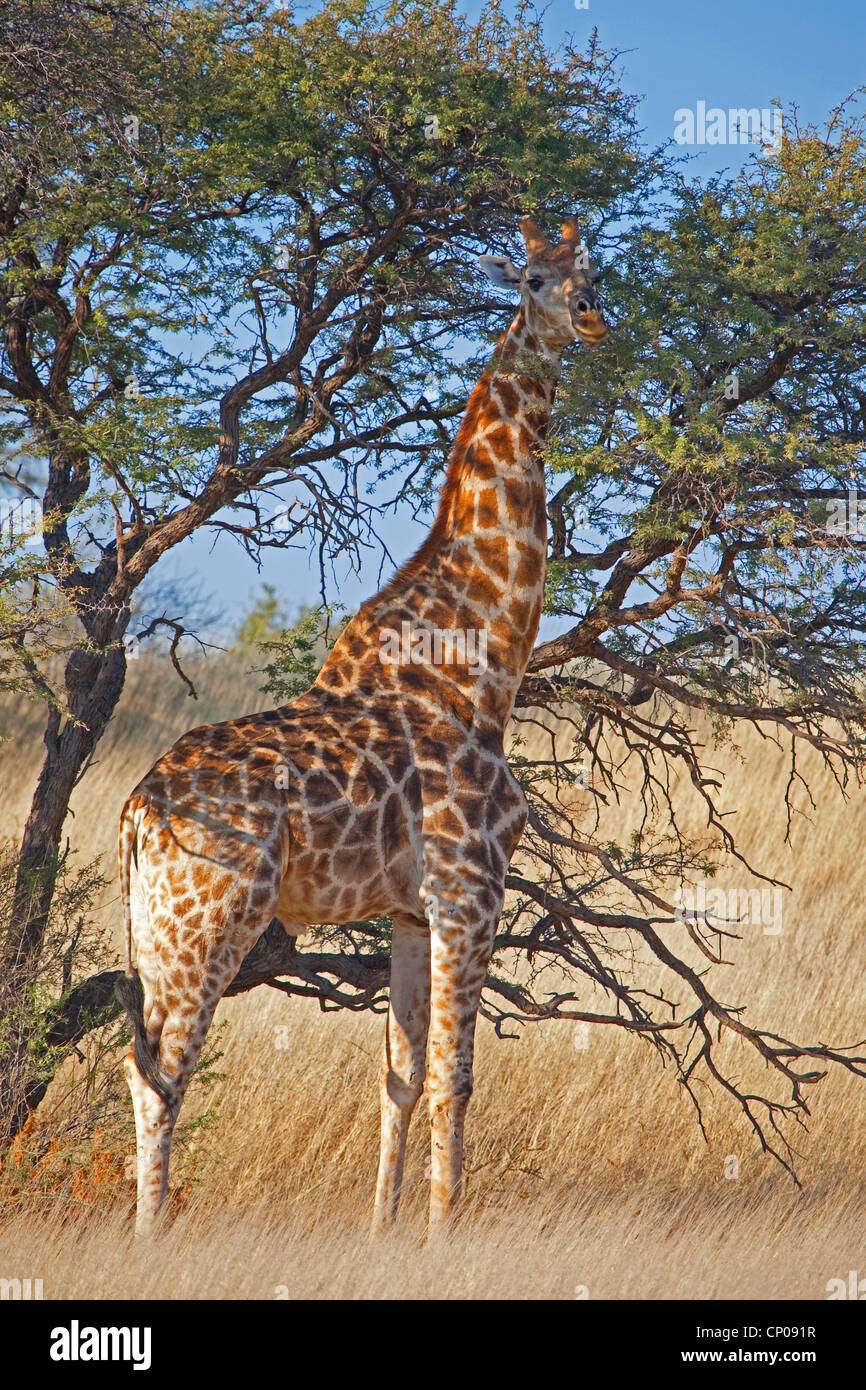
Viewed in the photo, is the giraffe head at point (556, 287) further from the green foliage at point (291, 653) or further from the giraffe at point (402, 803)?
the green foliage at point (291, 653)

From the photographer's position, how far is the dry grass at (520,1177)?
5.36 metres

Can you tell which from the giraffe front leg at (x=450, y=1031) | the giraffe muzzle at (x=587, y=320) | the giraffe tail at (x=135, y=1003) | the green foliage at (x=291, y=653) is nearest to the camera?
the giraffe tail at (x=135, y=1003)

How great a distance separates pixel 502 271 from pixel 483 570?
1.61m

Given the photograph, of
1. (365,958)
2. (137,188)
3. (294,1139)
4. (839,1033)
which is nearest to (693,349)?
(137,188)

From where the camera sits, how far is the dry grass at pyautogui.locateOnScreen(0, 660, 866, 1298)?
5363 millimetres

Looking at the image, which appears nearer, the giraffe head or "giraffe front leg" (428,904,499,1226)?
"giraffe front leg" (428,904,499,1226)

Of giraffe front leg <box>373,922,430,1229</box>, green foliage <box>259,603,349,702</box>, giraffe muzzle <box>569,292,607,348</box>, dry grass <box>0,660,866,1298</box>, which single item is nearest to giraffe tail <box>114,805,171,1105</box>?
dry grass <box>0,660,866,1298</box>

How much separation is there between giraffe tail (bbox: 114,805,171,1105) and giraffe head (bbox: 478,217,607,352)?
10.5 feet

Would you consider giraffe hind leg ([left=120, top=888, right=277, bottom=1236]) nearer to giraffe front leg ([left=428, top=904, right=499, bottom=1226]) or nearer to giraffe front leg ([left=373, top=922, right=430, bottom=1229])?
giraffe front leg ([left=428, top=904, right=499, bottom=1226])

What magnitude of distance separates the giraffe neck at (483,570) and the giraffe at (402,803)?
0.01 meters

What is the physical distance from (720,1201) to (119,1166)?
14.2ft

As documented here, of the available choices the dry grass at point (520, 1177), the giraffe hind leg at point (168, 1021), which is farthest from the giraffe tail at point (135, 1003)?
the dry grass at point (520, 1177)

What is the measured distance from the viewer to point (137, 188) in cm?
792

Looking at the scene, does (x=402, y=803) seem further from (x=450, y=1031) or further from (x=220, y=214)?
(x=220, y=214)
